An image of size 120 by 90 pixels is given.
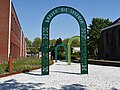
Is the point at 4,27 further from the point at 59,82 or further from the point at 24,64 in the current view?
the point at 59,82

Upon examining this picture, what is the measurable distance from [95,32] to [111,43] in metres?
32.2

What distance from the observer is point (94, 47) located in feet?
247

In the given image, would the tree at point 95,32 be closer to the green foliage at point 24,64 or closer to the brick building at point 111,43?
the brick building at point 111,43

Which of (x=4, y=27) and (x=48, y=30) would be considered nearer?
(x=48, y=30)

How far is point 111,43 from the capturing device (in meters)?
44.2

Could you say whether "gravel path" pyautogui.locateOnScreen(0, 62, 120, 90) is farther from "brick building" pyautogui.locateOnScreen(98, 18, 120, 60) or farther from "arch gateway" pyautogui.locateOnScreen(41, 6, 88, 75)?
"brick building" pyautogui.locateOnScreen(98, 18, 120, 60)

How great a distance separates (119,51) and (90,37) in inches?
1472

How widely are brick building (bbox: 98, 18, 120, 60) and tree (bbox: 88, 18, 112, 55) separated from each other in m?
23.8

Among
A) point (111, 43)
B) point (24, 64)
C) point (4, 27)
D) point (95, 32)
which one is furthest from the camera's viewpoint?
point (95, 32)

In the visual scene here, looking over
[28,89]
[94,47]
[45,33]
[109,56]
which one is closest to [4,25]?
[45,33]

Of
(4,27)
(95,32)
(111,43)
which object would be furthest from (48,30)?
(95,32)

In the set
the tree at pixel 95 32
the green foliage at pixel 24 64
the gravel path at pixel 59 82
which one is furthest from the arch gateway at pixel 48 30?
the tree at pixel 95 32

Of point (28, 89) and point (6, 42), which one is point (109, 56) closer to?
point (6, 42)

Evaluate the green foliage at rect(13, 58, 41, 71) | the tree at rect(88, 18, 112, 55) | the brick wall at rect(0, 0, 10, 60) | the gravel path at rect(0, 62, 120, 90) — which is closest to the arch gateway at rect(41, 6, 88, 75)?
the gravel path at rect(0, 62, 120, 90)
